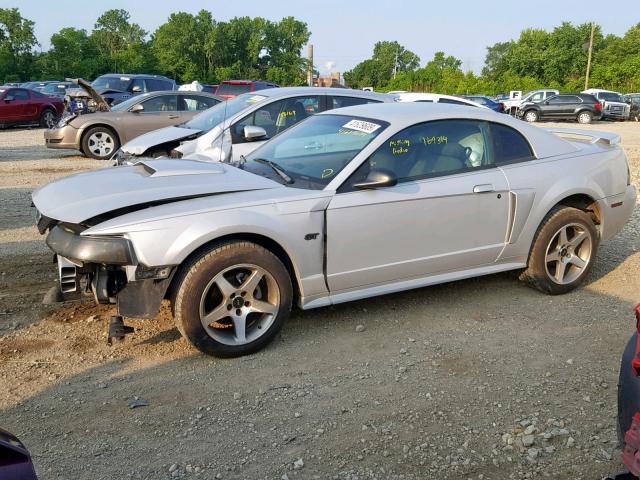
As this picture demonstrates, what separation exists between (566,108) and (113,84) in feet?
74.0

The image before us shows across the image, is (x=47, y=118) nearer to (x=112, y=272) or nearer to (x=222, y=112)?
(x=222, y=112)

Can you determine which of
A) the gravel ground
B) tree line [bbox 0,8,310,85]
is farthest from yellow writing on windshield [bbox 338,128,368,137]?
tree line [bbox 0,8,310,85]

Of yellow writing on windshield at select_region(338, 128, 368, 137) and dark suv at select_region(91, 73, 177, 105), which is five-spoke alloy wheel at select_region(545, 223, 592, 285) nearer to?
yellow writing on windshield at select_region(338, 128, 368, 137)

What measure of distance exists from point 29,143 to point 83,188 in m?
14.1

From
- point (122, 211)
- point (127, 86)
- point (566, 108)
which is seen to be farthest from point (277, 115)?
point (566, 108)

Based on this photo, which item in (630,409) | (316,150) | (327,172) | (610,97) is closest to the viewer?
(630,409)

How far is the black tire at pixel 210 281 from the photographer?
12.1 ft

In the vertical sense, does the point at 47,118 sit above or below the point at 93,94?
below

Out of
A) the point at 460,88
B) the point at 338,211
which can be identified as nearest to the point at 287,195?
the point at 338,211

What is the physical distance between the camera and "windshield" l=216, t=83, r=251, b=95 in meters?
21.2

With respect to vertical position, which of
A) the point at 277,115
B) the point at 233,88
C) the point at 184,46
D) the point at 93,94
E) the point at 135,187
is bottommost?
the point at 135,187

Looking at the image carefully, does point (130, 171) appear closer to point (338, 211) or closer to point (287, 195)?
point (287, 195)

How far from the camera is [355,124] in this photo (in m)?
4.73

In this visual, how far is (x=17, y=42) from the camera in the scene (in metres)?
69.3
